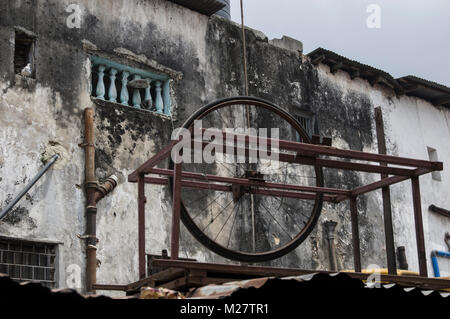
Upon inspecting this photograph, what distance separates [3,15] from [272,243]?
6224 mm

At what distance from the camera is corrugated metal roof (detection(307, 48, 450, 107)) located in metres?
15.9

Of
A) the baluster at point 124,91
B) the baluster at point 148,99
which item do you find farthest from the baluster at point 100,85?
the baluster at point 148,99

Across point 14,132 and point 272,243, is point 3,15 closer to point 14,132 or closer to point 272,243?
point 14,132

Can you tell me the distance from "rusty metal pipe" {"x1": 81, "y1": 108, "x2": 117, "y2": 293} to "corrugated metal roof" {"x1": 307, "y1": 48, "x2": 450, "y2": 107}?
6103 millimetres

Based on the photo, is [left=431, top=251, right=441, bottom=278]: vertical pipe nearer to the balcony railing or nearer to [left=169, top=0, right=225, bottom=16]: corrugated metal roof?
the balcony railing

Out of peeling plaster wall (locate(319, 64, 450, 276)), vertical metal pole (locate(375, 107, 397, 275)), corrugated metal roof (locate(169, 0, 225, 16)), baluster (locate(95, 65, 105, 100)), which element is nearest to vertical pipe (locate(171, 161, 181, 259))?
vertical metal pole (locate(375, 107, 397, 275))

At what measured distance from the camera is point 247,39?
1471cm

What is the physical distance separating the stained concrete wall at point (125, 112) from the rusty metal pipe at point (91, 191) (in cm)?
12

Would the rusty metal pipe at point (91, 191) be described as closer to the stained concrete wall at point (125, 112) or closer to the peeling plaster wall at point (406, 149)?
the stained concrete wall at point (125, 112)

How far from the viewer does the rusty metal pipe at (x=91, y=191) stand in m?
11.0

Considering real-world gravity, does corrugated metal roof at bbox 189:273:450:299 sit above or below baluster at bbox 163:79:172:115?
below

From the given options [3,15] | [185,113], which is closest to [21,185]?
[3,15]

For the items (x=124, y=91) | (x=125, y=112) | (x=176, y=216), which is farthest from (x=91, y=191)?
(x=176, y=216)

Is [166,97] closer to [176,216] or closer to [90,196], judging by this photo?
[90,196]
